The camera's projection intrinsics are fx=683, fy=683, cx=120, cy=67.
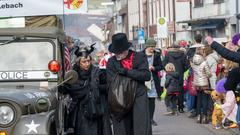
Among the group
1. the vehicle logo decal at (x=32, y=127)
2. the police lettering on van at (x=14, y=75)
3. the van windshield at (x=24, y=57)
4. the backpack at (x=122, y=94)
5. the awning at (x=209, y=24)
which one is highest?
the awning at (x=209, y=24)

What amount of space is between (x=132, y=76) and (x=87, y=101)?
104cm

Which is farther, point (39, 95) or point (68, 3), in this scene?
point (68, 3)

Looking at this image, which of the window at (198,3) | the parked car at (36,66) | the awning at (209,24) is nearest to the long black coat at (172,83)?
the parked car at (36,66)

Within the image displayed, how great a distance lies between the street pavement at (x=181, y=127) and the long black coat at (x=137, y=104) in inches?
179

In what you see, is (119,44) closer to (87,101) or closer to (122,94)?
(122,94)

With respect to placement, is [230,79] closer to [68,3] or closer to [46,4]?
[46,4]

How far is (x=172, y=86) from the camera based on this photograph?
1664cm

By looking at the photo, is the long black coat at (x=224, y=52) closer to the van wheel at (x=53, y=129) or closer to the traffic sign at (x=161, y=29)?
the van wheel at (x=53, y=129)

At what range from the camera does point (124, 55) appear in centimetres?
847

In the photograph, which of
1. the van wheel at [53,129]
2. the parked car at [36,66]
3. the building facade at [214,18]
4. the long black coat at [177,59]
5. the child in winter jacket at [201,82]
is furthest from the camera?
the building facade at [214,18]

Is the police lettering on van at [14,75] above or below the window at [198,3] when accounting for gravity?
below

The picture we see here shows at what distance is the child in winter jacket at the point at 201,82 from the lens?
14.2 meters

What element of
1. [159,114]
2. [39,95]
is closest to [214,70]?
[159,114]

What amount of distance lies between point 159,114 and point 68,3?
431cm
